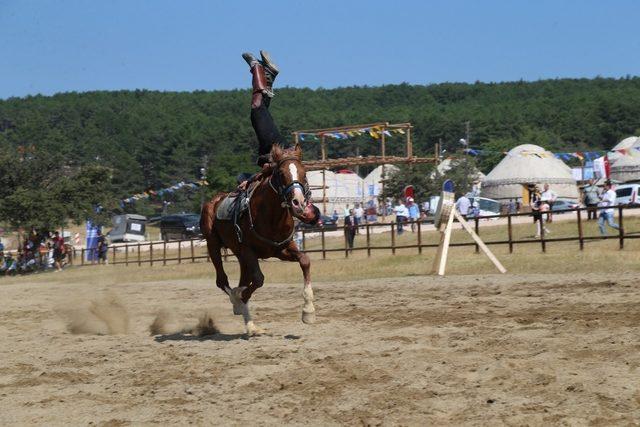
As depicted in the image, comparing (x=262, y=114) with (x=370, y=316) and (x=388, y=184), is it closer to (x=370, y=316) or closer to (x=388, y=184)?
(x=370, y=316)

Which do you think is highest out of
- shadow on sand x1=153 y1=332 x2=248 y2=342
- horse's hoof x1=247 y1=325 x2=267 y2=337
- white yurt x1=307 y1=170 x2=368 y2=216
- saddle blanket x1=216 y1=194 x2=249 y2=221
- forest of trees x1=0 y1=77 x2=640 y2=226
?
forest of trees x1=0 y1=77 x2=640 y2=226

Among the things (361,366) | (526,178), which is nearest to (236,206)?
(361,366)

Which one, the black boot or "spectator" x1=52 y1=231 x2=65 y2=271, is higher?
the black boot

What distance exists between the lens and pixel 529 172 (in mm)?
67000

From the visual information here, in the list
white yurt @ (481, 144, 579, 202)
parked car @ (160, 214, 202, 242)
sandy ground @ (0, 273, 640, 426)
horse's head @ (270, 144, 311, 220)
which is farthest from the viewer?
white yurt @ (481, 144, 579, 202)

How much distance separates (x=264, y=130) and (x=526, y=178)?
186 feet

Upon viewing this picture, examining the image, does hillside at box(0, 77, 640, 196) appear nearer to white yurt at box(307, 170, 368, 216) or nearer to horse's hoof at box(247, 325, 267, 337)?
white yurt at box(307, 170, 368, 216)

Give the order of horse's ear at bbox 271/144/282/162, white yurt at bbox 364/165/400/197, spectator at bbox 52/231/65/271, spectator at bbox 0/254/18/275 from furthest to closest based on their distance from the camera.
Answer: white yurt at bbox 364/165/400/197 → spectator at bbox 0/254/18/275 → spectator at bbox 52/231/65/271 → horse's ear at bbox 271/144/282/162

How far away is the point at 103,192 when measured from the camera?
161 feet

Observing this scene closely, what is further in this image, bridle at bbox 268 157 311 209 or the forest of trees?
the forest of trees

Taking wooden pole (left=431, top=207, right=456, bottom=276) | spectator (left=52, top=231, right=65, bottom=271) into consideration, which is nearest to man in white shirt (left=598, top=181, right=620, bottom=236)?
wooden pole (left=431, top=207, right=456, bottom=276)

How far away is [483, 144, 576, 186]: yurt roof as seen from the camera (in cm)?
6650

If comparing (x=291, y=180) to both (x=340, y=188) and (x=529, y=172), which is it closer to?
(x=529, y=172)

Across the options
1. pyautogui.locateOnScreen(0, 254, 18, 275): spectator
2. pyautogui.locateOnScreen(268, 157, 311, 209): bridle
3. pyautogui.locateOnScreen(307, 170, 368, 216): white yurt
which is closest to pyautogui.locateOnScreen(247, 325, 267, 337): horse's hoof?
pyautogui.locateOnScreen(268, 157, 311, 209): bridle
